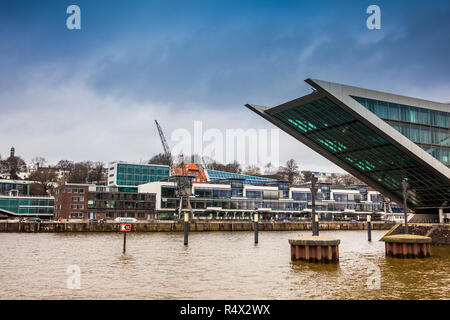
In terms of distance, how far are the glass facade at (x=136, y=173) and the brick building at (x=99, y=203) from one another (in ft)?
91.1

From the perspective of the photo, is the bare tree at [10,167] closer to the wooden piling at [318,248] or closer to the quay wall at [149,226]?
the quay wall at [149,226]

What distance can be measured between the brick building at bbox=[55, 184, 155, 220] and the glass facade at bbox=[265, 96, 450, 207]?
226 feet

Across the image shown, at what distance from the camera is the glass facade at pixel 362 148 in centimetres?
4575

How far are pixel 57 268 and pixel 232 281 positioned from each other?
12578mm

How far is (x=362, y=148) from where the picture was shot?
164 feet

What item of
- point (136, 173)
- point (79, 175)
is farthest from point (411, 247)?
point (79, 175)

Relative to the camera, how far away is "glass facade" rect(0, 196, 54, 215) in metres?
107

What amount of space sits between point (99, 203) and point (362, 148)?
77.5 m

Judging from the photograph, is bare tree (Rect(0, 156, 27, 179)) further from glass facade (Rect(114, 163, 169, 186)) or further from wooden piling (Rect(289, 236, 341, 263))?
wooden piling (Rect(289, 236, 341, 263))

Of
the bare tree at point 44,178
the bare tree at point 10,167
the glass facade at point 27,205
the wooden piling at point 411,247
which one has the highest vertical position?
the bare tree at point 10,167

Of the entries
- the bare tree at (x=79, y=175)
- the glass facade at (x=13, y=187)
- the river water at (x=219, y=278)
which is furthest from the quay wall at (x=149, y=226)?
the bare tree at (x=79, y=175)

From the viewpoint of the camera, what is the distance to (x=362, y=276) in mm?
24719

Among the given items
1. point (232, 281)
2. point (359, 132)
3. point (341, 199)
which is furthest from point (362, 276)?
point (341, 199)
